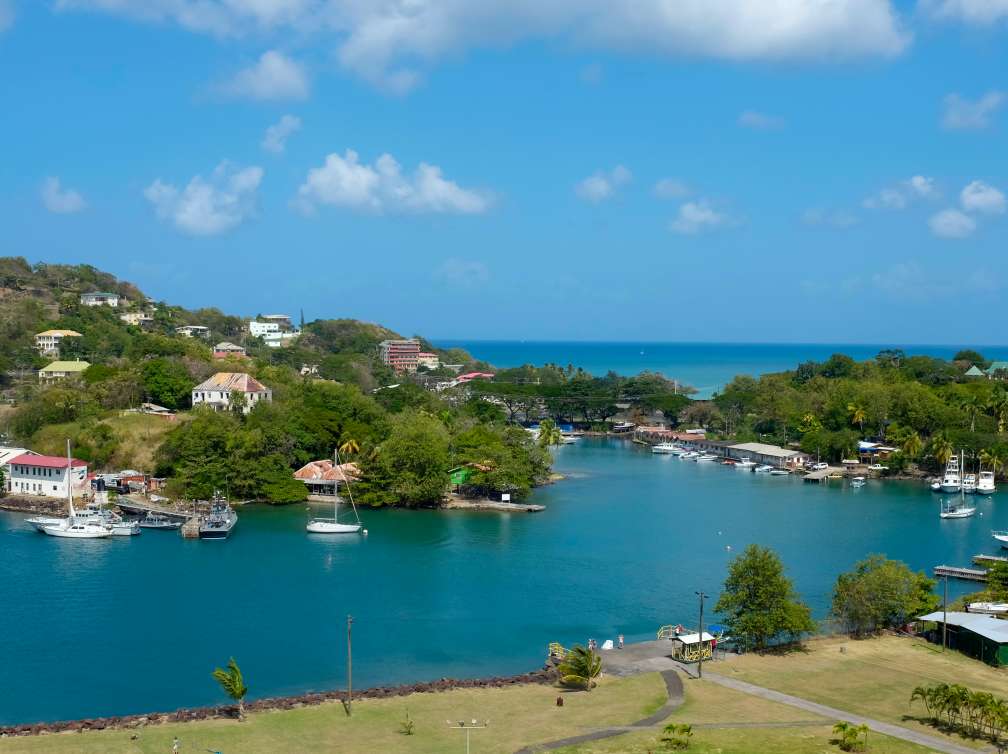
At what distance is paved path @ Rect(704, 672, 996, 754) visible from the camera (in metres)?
25.0

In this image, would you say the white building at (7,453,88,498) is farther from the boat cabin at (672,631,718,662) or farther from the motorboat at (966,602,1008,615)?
the motorboat at (966,602,1008,615)

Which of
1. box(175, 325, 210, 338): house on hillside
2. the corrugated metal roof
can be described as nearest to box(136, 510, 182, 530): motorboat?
the corrugated metal roof

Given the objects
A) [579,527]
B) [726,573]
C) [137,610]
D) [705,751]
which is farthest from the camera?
[579,527]

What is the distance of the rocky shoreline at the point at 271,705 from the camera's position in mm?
26828

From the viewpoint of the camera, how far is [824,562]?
48375 mm

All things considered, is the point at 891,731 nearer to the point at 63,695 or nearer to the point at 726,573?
the point at 726,573

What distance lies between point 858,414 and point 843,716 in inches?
2485

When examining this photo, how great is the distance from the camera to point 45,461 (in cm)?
6200

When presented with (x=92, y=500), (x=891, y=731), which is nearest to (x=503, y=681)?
(x=891, y=731)

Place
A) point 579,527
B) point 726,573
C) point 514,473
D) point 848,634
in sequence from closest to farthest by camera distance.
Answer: point 848,634 < point 726,573 < point 579,527 < point 514,473

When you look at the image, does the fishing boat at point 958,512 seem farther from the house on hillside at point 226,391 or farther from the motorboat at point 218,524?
the house on hillside at point 226,391

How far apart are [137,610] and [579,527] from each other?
2664cm

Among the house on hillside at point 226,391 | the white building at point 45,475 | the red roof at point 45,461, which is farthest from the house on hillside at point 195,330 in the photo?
the white building at point 45,475

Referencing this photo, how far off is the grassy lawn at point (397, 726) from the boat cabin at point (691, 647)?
2.74m
